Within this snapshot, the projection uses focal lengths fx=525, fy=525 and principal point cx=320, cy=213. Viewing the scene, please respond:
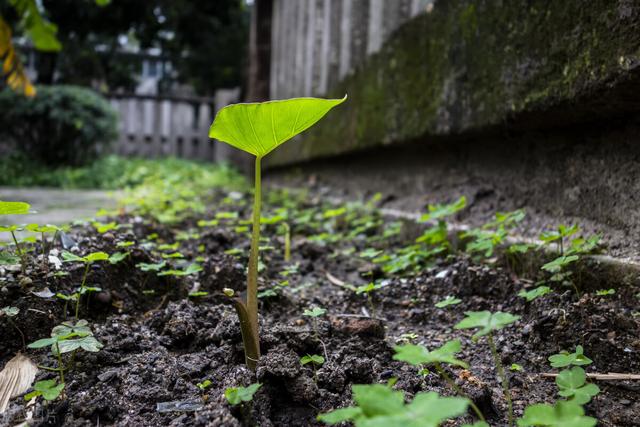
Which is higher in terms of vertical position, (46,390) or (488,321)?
(488,321)

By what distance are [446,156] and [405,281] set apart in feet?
2.66

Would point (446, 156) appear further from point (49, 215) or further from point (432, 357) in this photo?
point (49, 215)

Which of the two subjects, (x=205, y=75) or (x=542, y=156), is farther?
(x=205, y=75)

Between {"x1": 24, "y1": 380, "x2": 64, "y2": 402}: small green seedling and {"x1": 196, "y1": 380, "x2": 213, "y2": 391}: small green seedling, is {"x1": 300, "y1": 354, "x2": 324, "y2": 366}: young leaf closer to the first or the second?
{"x1": 196, "y1": 380, "x2": 213, "y2": 391}: small green seedling

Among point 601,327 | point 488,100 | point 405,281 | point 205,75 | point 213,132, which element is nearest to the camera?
point 213,132

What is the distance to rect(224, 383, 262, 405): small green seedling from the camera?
88 centimetres

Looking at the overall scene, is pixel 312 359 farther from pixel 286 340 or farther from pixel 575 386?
pixel 575 386

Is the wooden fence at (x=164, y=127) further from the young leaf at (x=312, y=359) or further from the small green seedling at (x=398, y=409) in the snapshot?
the small green seedling at (x=398, y=409)

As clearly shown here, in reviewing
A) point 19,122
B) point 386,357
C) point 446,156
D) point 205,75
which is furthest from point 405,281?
point 205,75

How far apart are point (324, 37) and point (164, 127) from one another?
7.74 metres

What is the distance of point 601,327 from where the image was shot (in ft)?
3.70

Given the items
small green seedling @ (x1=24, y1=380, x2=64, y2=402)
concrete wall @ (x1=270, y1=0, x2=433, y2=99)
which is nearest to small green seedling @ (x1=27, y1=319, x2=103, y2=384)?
small green seedling @ (x1=24, y1=380, x2=64, y2=402)

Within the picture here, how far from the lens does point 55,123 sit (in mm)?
7941

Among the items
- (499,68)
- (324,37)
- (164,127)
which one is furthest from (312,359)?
(164,127)
